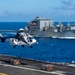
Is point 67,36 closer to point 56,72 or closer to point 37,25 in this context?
point 37,25

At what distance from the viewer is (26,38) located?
29422 millimetres

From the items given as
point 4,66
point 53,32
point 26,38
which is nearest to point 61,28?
point 53,32

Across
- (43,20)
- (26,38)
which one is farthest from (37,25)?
(26,38)

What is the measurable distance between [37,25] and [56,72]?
118m

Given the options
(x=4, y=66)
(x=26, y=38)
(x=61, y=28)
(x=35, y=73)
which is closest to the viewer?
(x=35, y=73)

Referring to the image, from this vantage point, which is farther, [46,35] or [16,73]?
[46,35]

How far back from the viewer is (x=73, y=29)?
137 m

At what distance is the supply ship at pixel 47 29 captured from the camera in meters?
136

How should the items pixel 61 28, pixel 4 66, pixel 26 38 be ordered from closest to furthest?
1. pixel 4 66
2. pixel 26 38
3. pixel 61 28

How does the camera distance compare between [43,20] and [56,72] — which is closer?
[56,72]

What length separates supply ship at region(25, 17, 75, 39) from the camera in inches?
5364

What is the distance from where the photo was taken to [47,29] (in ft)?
452

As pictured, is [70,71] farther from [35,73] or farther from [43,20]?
[43,20]

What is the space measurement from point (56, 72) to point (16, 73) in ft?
6.74
